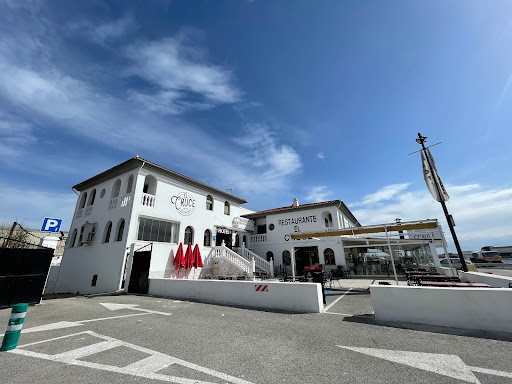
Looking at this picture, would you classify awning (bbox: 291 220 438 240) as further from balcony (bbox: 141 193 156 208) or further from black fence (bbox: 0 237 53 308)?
black fence (bbox: 0 237 53 308)

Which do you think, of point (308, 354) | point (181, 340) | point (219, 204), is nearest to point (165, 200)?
point (219, 204)

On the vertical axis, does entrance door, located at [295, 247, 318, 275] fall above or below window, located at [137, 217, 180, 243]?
below

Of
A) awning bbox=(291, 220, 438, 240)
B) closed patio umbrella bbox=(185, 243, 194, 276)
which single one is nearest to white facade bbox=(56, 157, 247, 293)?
closed patio umbrella bbox=(185, 243, 194, 276)

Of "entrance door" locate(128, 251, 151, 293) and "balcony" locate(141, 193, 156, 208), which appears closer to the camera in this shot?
"entrance door" locate(128, 251, 151, 293)

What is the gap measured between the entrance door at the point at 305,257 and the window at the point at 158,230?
11808mm

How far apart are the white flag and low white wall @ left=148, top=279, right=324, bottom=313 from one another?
8.33 meters

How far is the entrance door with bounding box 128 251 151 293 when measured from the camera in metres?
11.6

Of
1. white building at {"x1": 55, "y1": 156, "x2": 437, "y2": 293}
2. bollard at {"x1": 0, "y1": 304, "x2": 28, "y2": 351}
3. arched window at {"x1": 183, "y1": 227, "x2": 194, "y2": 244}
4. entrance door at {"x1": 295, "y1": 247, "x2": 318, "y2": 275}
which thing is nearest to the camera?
bollard at {"x1": 0, "y1": 304, "x2": 28, "y2": 351}

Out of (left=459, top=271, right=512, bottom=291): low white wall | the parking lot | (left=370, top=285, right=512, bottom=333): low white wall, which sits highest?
(left=459, top=271, right=512, bottom=291): low white wall

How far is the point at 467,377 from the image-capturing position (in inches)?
112

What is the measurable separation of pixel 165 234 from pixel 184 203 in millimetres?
2883

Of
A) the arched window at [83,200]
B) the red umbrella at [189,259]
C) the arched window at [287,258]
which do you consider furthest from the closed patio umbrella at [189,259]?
the arched window at [83,200]

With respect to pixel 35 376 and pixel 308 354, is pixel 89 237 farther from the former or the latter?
pixel 308 354

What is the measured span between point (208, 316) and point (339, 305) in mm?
4575
